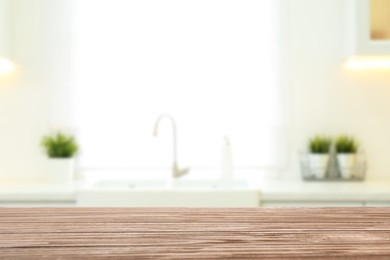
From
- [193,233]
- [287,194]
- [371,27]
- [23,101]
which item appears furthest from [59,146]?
[193,233]

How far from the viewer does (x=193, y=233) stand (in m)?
0.57

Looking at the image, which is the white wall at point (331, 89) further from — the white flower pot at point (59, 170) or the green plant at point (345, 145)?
the white flower pot at point (59, 170)

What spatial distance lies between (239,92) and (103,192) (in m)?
0.96

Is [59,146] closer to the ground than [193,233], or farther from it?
closer to the ground

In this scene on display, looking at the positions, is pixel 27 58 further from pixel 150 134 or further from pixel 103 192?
pixel 103 192

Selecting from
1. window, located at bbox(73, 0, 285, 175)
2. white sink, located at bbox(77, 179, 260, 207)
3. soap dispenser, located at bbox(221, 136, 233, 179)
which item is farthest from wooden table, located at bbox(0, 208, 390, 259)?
window, located at bbox(73, 0, 285, 175)

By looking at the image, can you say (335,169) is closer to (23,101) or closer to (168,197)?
(168,197)

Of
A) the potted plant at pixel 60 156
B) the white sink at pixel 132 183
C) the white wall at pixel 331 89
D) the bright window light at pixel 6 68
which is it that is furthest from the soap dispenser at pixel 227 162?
the bright window light at pixel 6 68

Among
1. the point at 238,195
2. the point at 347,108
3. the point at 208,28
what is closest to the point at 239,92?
the point at 208,28

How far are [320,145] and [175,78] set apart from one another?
2.70ft

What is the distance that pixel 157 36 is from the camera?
2584mm

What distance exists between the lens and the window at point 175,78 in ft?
8.41

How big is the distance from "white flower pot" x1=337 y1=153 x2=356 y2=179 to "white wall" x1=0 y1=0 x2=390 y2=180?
0.69 ft

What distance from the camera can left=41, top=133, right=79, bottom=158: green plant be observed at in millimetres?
2443
